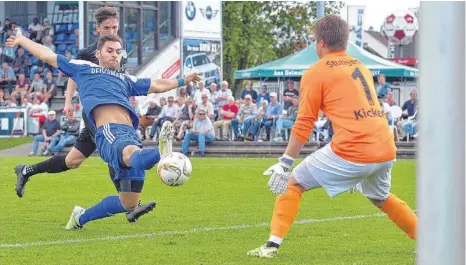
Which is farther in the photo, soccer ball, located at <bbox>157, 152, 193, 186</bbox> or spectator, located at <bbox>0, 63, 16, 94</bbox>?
spectator, located at <bbox>0, 63, 16, 94</bbox>

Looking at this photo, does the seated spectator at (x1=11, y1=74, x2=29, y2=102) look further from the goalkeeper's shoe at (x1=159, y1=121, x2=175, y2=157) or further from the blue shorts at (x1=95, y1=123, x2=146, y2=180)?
the goalkeeper's shoe at (x1=159, y1=121, x2=175, y2=157)

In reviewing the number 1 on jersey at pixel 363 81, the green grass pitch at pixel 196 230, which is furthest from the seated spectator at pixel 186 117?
the number 1 on jersey at pixel 363 81

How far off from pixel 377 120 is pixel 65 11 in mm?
32325

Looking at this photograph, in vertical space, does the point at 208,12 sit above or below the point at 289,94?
above

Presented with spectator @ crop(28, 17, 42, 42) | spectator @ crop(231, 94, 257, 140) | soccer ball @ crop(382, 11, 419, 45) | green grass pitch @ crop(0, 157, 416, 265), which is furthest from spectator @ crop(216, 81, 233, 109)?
soccer ball @ crop(382, 11, 419, 45)

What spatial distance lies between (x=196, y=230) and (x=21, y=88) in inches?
1032

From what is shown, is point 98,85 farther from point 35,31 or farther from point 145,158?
point 35,31

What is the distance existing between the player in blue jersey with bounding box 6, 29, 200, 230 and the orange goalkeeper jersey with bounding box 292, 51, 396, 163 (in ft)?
5.88

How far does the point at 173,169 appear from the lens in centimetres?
748

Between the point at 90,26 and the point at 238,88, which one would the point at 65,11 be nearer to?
the point at 90,26

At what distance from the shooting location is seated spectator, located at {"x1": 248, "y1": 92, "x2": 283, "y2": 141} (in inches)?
1096

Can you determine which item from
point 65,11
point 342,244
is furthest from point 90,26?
point 342,244

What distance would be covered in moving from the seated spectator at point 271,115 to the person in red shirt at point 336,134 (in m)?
20.5

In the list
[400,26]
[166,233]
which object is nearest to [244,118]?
[166,233]
